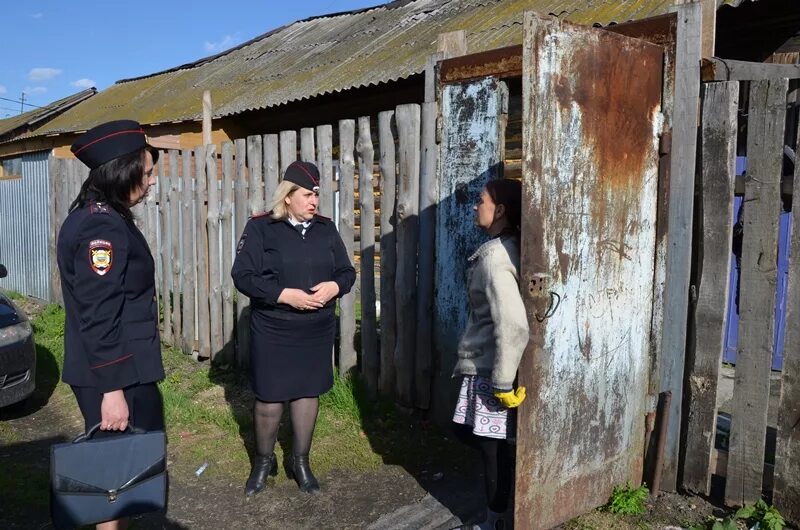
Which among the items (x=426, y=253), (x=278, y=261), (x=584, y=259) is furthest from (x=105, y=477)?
(x=426, y=253)

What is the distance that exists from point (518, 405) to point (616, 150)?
3.96ft

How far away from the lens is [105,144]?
2.53 m

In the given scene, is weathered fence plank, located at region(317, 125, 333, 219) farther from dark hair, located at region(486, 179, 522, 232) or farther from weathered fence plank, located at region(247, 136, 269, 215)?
dark hair, located at region(486, 179, 522, 232)

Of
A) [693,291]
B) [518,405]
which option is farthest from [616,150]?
[518,405]

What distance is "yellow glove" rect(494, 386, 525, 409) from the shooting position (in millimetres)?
2746

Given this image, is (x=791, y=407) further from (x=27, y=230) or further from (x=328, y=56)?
(x=27, y=230)

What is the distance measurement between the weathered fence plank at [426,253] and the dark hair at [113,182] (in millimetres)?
2023

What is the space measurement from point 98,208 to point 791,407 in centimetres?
298

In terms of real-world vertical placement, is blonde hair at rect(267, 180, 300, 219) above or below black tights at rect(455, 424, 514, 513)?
above

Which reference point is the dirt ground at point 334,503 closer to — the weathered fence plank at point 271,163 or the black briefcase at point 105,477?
the black briefcase at point 105,477

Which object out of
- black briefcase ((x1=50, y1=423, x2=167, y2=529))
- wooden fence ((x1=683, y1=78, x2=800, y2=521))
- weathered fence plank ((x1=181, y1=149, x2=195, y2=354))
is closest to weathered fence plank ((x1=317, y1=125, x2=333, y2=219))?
weathered fence plank ((x1=181, y1=149, x2=195, y2=354))

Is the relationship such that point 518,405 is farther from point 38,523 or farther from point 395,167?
point 38,523

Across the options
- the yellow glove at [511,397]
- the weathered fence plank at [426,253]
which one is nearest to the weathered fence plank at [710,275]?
the yellow glove at [511,397]

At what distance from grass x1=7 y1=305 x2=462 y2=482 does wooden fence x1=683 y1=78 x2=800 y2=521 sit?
1460mm
